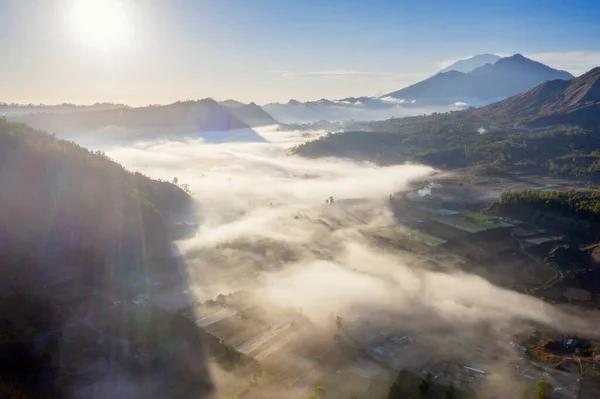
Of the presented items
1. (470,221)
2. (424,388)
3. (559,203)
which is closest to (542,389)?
(424,388)

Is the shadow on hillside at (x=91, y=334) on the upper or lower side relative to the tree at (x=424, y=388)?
upper

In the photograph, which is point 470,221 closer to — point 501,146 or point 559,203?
point 559,203

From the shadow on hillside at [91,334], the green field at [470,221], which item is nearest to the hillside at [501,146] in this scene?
the green field at [470,221]

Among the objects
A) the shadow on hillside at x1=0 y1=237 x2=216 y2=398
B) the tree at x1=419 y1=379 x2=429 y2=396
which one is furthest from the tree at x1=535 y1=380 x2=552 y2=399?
the shadow on hillside at x1=0 y1=237 x2=216 y2=398

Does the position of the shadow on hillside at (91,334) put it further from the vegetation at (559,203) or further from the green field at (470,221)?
the vegetation at (559,203)

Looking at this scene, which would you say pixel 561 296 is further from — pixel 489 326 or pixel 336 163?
pixel 336 163

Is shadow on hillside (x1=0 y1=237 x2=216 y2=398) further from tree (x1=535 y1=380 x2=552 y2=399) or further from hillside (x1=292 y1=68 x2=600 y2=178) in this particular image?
hillside (x1=292 y1=68 x2=600 y2=178)
